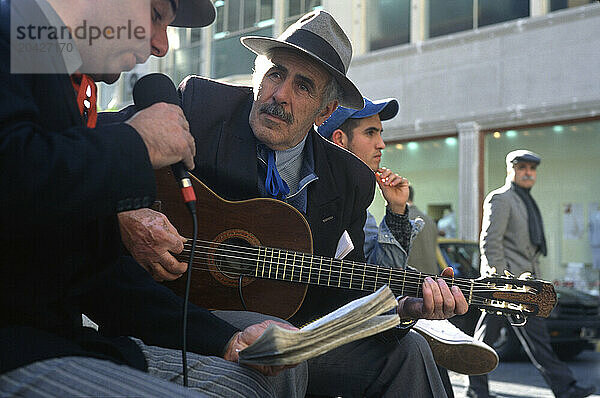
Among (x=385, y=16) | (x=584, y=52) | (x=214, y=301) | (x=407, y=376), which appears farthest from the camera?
(x=385, y=16)

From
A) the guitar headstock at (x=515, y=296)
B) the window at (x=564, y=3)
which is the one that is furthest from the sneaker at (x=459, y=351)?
the window at (x=564, y=3)

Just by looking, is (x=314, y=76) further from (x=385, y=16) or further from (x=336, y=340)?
(x=385, y=16)

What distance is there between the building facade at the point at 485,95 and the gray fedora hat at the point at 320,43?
1006cm

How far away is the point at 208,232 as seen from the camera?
2.82m

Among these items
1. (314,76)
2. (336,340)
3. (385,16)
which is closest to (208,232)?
(314,76)

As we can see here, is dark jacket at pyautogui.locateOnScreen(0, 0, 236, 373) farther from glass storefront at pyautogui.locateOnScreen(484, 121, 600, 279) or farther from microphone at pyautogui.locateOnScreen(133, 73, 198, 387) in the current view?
glass storefront at pyautogui.locateOnScreen(484, 121, 600, 279)

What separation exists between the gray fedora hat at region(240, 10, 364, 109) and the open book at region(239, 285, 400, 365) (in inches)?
64.0

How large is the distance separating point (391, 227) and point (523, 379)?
196 inches

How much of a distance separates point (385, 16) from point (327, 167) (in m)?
13.6

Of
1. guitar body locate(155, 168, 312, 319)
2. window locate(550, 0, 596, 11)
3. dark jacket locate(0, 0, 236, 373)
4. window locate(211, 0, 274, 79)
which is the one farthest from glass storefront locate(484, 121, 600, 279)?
dark jacket locate(0, 0, 236, 373)

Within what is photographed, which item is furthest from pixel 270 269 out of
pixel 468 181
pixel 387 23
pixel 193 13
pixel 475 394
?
pixel 387 23

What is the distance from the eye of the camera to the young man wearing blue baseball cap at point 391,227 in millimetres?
2949

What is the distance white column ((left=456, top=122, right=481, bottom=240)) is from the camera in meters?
14.3

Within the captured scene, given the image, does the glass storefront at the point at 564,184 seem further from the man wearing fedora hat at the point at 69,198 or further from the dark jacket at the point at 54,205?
the dark jacket at the point at 54,205
